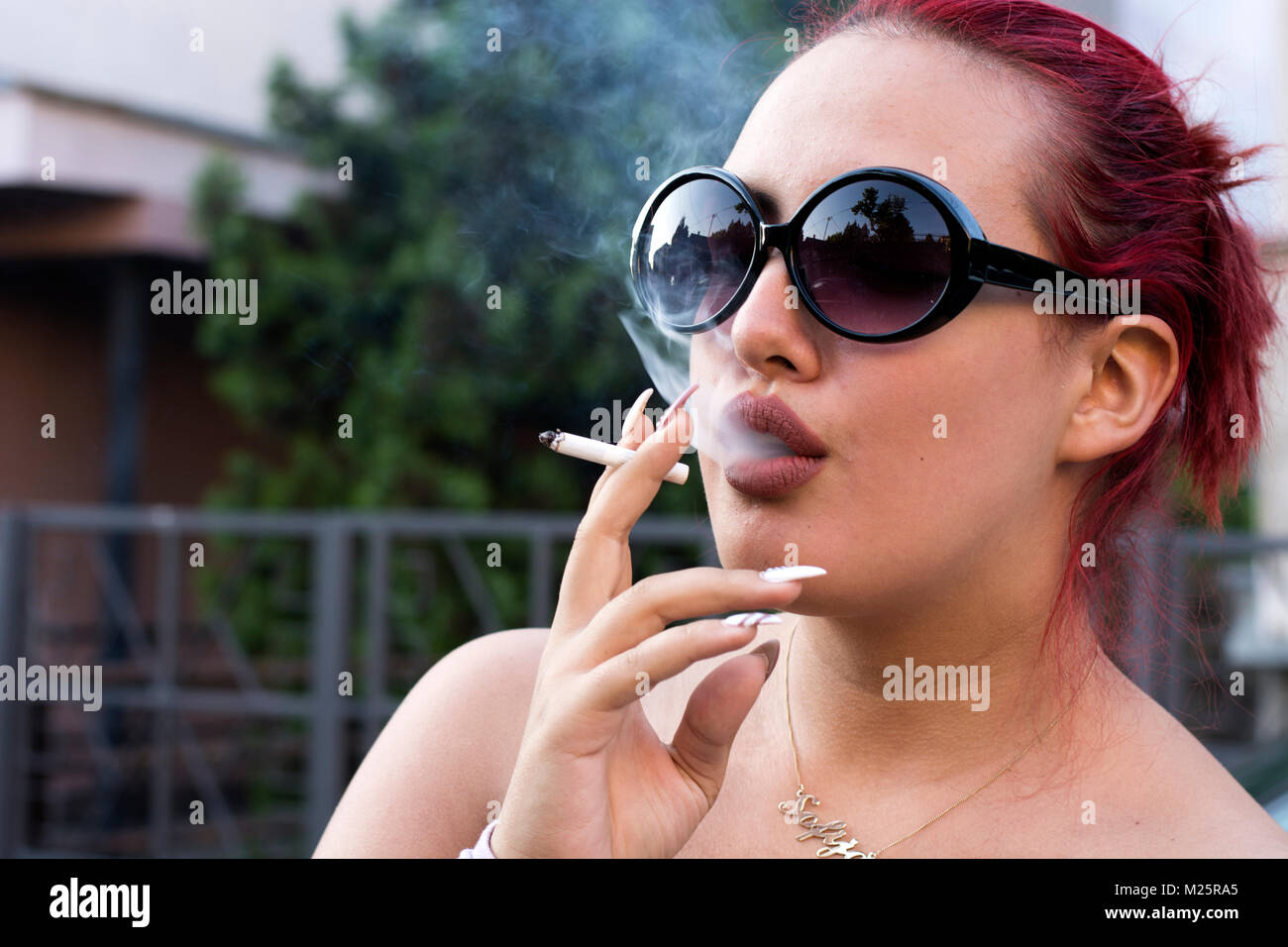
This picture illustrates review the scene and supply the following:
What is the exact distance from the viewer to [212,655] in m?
7.97

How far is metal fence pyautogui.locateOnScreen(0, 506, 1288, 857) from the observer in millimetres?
5125

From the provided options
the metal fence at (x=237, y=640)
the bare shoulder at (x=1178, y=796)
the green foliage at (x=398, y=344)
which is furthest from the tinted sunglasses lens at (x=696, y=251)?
the green foliage at (x=398, y=344)

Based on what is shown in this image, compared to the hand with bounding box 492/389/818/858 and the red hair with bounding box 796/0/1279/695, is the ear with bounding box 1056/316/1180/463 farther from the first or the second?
the hand with bounding box 492/389/818/858

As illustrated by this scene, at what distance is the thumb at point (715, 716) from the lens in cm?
126

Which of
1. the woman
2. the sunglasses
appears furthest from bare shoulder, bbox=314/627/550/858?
the sunglasses

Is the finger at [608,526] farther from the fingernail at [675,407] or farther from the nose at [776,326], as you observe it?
→ the nose at [776,326]

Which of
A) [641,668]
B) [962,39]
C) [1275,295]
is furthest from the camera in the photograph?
[1275,295]

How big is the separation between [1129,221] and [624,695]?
2.83 ft

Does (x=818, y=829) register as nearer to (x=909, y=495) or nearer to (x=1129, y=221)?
(x=909, y=495)

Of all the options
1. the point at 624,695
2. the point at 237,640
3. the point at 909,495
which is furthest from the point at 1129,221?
the point at 237,640

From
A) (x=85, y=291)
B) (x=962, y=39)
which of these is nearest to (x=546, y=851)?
(x=962, y=39)
